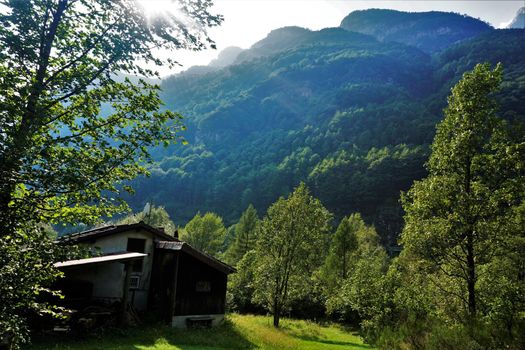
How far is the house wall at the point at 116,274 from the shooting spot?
66.0 feet

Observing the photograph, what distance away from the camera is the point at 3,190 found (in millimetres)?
5246

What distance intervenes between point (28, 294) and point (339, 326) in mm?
38707

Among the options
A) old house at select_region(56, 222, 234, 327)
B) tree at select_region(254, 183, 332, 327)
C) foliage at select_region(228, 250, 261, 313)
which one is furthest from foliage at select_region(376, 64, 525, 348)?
foliage at select_region(228, 250, 261, 313)

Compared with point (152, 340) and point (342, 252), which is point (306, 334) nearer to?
point (152, 340)

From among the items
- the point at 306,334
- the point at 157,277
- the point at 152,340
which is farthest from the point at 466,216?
the point at 306,334

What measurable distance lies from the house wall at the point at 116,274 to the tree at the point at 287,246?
38.3ft

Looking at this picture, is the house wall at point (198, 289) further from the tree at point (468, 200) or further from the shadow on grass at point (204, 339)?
the tree at point (468, 200)

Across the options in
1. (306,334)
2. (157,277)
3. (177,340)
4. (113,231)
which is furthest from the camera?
(306,334)

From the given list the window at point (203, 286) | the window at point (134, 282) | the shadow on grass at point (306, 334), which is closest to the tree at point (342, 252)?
the shadow on grass at point (306, 334)

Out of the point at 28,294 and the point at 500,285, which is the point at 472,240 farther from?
the point at 28,294

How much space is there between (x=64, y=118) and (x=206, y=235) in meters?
60.7

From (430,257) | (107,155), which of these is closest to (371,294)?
(430,257)

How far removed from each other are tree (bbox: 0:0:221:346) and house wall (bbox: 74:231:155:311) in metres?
14.7

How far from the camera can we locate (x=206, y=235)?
6594 cm
